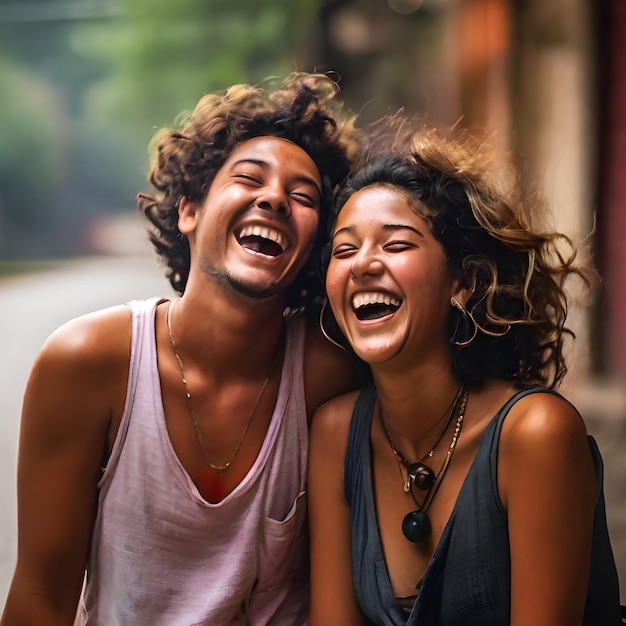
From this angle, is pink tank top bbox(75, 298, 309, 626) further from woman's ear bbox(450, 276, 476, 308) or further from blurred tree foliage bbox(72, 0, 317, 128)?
blurred tree foliage bbox(72, 0, 317, 128)

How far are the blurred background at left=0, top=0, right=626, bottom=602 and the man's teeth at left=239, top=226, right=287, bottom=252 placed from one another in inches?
9.7

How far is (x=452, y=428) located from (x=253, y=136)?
0.57 meters

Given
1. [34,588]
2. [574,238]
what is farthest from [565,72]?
[34,588]

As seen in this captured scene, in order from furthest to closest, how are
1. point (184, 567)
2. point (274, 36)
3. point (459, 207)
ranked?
point (274, 36) → point (184, 567) → point (459, 207)

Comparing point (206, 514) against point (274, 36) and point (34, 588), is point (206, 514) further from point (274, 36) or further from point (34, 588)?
point (274, 36)

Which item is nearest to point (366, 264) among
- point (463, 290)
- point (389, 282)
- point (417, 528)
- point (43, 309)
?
point (389, 282)

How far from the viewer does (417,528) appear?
42.2 inches

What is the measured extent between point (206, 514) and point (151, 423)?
0.17m

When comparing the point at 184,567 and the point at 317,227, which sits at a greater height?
the point at 317,227

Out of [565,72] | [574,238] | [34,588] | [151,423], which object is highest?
[565,72]

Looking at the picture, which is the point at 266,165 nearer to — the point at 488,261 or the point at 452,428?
the point at 488,261

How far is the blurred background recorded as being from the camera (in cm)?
122

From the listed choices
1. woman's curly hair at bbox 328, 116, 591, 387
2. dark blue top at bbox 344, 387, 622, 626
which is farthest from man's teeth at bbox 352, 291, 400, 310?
dark blue top at bbox 344, 387, 622, 626

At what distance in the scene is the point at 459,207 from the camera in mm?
1104
